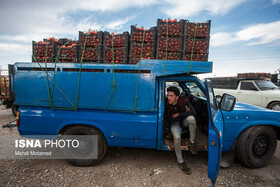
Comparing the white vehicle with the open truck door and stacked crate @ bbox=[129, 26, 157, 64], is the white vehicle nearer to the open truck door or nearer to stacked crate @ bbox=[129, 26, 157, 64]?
stacked crate @ bbox=[129, 26, 157, 64]

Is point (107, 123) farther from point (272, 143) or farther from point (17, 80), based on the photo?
point (272, 143)

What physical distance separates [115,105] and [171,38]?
213 cm

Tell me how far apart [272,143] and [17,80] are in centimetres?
537

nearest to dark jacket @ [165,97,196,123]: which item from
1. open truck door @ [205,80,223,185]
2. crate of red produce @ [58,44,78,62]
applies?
open truck door @ [205,80,223,185]

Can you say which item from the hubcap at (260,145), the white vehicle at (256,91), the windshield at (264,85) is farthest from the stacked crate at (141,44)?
the windshield at (264,85)

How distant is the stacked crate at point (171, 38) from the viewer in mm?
3359

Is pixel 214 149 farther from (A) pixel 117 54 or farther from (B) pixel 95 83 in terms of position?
(A) pixel 117 54

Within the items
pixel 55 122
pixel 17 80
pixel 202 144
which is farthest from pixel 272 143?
pixel 17 80

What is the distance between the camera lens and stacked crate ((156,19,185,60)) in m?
3.36

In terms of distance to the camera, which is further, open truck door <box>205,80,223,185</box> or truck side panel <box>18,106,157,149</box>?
truck side panel <box>18,106,157,149</box>

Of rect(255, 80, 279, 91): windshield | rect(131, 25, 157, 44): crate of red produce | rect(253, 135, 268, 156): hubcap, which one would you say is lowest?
rect(253, 135, 268, 156): hubcap

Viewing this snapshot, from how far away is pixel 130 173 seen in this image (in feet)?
9.12

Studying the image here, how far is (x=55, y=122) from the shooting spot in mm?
2768

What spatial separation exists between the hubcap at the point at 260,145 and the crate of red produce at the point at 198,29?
2.60 m
